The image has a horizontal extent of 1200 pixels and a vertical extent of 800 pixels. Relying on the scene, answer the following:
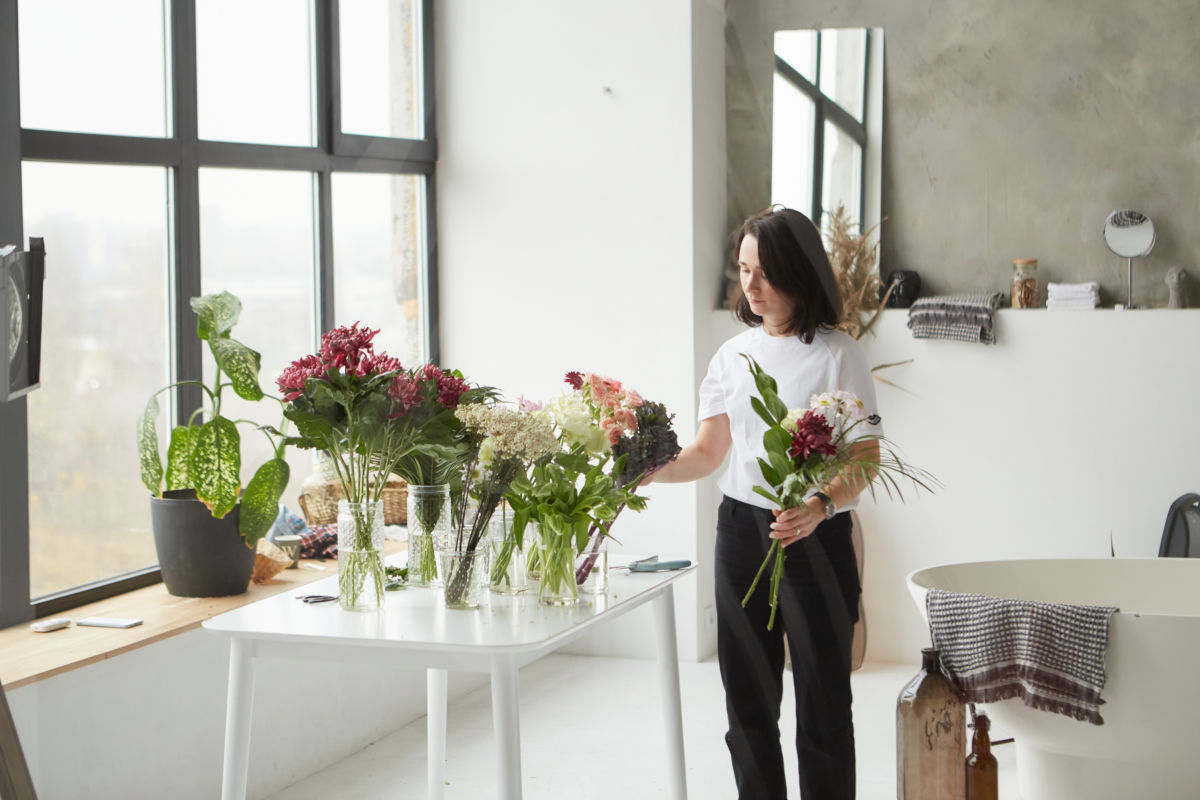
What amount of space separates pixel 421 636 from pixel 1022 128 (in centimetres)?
349

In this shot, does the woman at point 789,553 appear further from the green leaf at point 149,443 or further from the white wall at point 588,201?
the white wall at point 588,201

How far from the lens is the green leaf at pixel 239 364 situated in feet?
11.3

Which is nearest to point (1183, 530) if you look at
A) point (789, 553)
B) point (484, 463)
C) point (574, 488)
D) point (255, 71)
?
point (789, 553)

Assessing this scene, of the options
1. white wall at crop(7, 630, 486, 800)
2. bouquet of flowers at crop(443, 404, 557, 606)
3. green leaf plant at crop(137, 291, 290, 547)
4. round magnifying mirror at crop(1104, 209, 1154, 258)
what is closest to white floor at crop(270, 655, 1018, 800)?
white wall at crop(7, 630, 486, 800)

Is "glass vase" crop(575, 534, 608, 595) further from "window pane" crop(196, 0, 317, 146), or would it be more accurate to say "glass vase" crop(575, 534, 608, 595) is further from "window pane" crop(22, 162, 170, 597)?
"window pane" crop(196, 0, 317, 146)

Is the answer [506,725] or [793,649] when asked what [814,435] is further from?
[506,725]

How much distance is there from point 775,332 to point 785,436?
0.39 m

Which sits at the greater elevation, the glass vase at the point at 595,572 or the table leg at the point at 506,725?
the glass vase at the point at 595,572

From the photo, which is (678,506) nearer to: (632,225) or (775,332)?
(632,225)

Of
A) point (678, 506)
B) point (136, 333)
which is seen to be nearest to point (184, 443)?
point (136, 333)

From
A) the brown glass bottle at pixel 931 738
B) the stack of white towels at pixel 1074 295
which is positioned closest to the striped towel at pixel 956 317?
the stack of white towels at pixel 1074 295

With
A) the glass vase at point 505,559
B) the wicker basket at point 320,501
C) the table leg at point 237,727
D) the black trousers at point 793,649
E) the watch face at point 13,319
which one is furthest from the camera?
the wicker basket at point 320,501

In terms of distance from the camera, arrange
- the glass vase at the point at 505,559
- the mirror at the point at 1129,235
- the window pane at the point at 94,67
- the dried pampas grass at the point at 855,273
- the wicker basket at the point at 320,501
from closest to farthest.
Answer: the glass vase at the point at 505,559, the window pane at the point at 94,67, the wicker basket at the point at 320,501, the mirror at the point at 1129,235, the dried pampas grass at the point at 855,273

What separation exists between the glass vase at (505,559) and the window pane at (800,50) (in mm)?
3108
